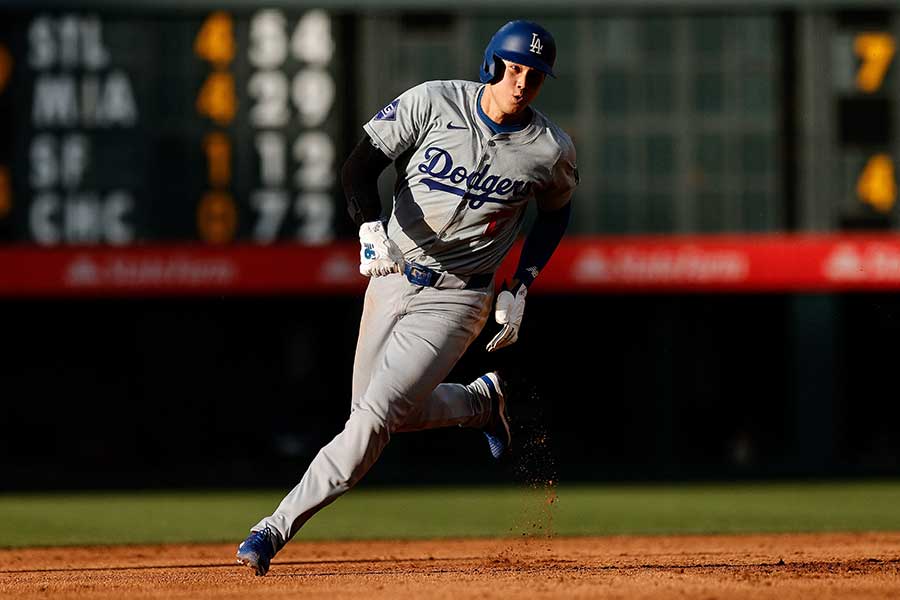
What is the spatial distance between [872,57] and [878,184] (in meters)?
1.50

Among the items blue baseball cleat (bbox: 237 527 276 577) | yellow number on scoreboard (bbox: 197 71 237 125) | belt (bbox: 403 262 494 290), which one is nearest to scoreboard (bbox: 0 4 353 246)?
yellow number on scoreboard (bbox: 197 71 237 125)

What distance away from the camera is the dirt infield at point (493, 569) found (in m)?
5.97

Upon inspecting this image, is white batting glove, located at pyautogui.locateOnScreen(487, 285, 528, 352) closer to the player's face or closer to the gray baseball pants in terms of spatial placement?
the gray baseball pants

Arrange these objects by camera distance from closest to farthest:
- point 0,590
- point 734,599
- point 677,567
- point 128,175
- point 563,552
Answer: point 734,599 < point 0,590 < point 677,567 < point 563,552 < point 128,175

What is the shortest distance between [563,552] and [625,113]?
11509mm

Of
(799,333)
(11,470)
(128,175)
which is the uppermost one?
(128,175)

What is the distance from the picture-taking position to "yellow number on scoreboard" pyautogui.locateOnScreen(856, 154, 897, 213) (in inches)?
764

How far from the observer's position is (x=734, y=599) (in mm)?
5680

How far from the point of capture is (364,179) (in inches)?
247

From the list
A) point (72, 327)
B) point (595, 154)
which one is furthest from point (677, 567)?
point (72, 327)

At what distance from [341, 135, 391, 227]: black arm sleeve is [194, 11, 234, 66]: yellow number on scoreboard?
1273cm

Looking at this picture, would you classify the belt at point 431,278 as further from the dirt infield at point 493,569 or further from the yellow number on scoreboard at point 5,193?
the yellow number on scoreboard at point 5,193

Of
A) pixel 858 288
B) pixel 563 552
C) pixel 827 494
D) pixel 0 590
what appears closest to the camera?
pixel 0 590

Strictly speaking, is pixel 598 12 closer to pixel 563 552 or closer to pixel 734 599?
pixel 563 552
